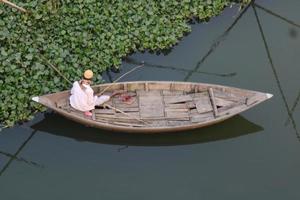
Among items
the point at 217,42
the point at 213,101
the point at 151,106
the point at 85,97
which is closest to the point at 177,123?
the point at 151,106

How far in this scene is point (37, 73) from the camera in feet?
22.8

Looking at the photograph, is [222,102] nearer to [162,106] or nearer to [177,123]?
[177,123]

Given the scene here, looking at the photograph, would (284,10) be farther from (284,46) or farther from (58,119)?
(58,119)

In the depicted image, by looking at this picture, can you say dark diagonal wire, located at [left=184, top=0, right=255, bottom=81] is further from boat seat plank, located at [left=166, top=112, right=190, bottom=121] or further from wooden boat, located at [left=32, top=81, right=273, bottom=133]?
boat seat plank, located at [left=166, top=112, right=190, bottom=121]

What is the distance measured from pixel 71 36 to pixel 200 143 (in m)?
2.29

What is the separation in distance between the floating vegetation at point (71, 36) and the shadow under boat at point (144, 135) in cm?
29

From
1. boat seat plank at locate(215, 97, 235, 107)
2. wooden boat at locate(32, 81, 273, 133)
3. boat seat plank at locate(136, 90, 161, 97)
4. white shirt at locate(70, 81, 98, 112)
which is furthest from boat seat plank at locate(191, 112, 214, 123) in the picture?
white shirt at locate(70, 81, 98, 112)

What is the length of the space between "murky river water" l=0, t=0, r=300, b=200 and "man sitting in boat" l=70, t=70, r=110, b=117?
0.49m

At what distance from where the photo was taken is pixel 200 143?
692cm

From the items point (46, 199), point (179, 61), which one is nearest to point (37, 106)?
point (46, 199)

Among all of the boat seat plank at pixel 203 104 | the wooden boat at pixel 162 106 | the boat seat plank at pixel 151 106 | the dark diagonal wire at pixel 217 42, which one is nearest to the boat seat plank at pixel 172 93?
the wooden boat at pixel 162 106

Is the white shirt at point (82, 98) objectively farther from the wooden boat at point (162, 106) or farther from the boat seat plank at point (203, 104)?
the boat seat plank at point (203, 104)

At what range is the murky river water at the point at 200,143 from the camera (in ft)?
20.9

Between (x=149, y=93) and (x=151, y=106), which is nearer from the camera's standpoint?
(x=151, y=106)
